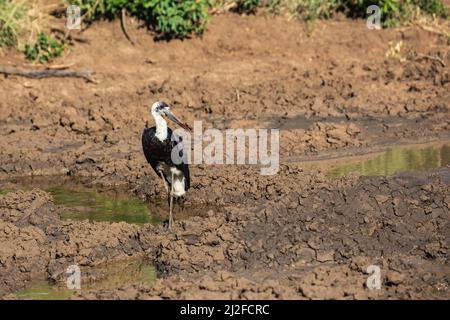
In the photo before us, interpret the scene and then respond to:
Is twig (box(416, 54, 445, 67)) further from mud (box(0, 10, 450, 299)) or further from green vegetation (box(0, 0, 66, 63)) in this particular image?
green vegetation (box(0, 0, 66, 63))

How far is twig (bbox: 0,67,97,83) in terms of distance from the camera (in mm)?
15305

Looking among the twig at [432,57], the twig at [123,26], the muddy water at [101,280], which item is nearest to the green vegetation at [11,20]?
the twig at [123,26]

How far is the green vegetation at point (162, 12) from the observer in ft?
53.6

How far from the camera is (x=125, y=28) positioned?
1678cm

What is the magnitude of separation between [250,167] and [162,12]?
530 cm

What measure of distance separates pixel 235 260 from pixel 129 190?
3077 mm

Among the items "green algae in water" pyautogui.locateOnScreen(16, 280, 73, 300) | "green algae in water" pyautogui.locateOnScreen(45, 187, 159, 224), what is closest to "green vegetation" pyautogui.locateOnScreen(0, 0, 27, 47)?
"green algae in water" pyautogui.locateOnScreen(45, 187, 159, 224)

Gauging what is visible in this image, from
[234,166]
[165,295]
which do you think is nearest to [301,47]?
[234,166]

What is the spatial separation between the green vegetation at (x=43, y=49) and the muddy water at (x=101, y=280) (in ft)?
23.3

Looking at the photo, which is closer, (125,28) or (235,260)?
(235,260)

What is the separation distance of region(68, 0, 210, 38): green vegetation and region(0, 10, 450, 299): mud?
0.82 feet

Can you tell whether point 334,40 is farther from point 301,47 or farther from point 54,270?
point 54,270
